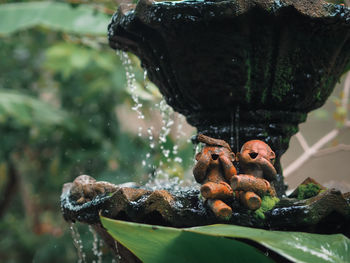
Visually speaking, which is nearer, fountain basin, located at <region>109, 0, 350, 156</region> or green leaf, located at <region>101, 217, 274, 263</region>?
green leaf, located at <region>101, 217, 274, 263</region>

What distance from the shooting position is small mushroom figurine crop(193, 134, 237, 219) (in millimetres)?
1150

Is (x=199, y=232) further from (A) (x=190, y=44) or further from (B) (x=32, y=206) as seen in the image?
(B) (x=32, y=206)

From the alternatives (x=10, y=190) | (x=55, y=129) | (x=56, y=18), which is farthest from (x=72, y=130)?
(x=10, y=190)

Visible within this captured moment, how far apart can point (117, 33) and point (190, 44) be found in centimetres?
29

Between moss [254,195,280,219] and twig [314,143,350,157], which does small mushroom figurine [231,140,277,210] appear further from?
twig [314,143,350,157]

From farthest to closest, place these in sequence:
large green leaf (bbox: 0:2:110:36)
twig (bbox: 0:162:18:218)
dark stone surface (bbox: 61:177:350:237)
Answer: twig (bbox: 0:162:18:218) < large green leaf (bbox: 0:2:110:36) < dark stone surface (bbox: 61:177:350:237)

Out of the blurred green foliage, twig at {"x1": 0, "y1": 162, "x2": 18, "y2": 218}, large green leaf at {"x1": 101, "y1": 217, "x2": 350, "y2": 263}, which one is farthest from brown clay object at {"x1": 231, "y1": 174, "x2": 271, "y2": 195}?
twig at {"x1": 0, "y1": 162, "x2": 18, "y2": 218}

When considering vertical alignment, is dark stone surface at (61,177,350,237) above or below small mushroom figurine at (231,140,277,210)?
below

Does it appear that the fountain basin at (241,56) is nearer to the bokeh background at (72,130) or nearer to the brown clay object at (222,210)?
the brown clay object at (222,210)

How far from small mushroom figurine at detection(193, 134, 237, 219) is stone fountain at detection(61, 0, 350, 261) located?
5 cm

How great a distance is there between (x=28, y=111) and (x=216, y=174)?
2.85 m

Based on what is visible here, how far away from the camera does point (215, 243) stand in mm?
1053

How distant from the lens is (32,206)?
5.48 meters

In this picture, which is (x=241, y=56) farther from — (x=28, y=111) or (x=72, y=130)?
(x=72, y=130)
